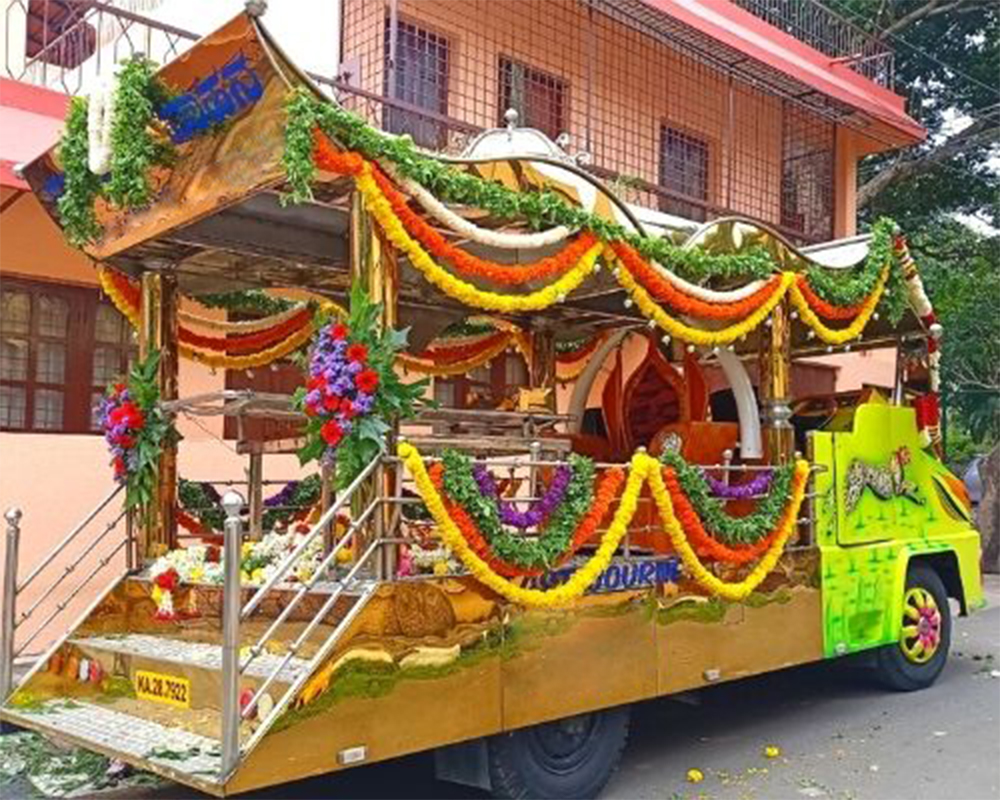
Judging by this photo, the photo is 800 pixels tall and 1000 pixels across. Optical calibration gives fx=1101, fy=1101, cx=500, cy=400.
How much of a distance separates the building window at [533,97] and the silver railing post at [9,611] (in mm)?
8054

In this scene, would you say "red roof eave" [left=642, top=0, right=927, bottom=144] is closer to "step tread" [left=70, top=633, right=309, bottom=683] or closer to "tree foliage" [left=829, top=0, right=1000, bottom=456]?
"tree foliage" [left=829, top=0, right=1000, bottom=456]

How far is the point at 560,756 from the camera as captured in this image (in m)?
5.54

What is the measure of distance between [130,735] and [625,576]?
8.44 feet

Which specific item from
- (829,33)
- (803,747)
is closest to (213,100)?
(803,747)

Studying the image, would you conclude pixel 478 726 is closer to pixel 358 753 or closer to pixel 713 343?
pixel 358 753

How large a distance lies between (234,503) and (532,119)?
9.45 meters

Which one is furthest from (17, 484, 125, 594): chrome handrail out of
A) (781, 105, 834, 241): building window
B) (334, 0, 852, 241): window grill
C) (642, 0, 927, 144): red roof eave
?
(781, 105, 834, 241): building window

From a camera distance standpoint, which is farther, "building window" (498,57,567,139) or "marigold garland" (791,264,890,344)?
"building window" (498,57,567,139)

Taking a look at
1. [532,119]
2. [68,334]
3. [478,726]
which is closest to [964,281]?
[532,119]

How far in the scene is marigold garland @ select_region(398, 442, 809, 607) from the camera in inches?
195

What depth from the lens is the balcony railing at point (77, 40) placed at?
9047mm

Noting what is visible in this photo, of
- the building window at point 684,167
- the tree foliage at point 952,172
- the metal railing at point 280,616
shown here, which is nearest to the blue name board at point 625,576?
the metal railing at point 280,616

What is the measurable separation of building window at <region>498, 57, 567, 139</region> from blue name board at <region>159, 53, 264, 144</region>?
7.18 meters

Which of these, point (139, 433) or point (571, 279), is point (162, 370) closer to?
point (139, 433)
